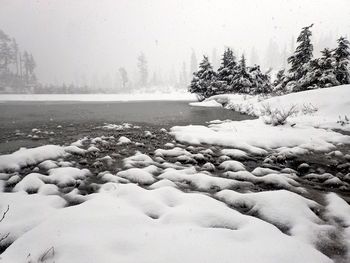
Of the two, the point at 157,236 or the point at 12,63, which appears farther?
the point at 12,63

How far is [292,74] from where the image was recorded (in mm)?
22516

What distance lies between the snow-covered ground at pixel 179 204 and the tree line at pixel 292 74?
1232 centimetres

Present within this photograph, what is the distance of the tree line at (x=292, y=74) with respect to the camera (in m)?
17.9

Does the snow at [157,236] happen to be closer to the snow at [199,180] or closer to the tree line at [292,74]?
the snow at [199,180]

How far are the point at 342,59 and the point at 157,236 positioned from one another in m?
21.0

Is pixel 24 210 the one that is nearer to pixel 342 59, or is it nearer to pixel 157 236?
pixel 157 236

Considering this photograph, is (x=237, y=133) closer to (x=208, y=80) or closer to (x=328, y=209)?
(x=328, y=209)

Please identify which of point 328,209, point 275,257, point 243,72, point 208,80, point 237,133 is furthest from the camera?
point 208,80

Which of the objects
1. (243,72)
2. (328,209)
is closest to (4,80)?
(243,72)

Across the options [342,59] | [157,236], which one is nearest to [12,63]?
[342,59]

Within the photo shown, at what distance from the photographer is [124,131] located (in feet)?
37.0

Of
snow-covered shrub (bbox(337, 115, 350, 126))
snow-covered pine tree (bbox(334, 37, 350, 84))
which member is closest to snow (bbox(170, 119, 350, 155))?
snow-covered shrub (bbox(337, 115, 350, 126))

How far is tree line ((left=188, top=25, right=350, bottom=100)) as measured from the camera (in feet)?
58.7

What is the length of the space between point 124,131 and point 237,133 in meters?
5.04
